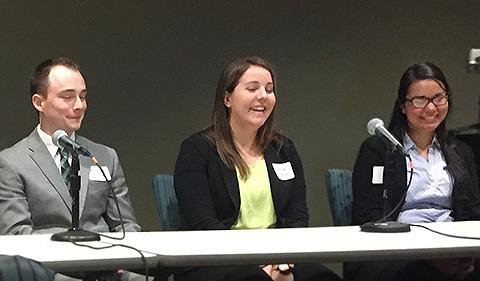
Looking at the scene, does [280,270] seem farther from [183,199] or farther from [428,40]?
[428,40]

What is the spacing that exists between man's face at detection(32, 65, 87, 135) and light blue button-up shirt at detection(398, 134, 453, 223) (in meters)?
1.51

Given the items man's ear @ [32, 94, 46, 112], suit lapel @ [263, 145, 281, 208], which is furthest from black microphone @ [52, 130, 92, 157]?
suit lapel @ [263, 145, 281, 208]

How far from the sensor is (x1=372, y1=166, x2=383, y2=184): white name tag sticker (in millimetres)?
3658

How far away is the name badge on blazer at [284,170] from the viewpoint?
140 inches

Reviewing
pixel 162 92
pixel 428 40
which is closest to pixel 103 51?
pixel 162 92

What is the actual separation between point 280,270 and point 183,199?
20.6 inches

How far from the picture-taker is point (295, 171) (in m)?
3.65

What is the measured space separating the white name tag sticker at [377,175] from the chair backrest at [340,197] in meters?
0.18

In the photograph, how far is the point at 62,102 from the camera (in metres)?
3.31

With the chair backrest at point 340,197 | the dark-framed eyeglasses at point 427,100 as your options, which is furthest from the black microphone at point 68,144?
the dark-framed eyeglasses at point 427,100

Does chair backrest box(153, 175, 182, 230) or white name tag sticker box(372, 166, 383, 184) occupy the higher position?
white name tag sticker box(372, 166, 383, 184)

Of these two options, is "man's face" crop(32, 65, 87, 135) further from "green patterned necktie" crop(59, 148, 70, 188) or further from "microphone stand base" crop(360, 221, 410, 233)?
"microphone stand base" crop(360, 221, 410, 233)

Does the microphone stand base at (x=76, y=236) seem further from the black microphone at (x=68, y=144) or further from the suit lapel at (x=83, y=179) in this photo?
the suit lapel at (x=83, y=179)

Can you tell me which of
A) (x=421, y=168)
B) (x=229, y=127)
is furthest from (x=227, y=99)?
(x=421, y=168)
